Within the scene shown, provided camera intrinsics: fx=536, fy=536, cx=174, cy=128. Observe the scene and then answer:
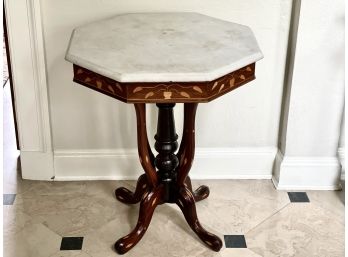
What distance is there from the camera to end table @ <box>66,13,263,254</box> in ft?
6.06

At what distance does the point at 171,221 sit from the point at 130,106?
0.62 m

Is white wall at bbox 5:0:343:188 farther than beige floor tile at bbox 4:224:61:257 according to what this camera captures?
Yes

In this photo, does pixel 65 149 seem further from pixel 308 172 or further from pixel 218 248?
pixel 308 172

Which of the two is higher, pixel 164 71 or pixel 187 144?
pixel 164 71

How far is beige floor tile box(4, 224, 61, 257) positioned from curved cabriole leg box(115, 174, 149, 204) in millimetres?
389

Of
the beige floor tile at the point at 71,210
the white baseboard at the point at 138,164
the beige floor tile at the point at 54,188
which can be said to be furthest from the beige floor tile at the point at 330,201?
the beige floor tile at the point at 54,188

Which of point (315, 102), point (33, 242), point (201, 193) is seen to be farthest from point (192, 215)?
point (315, 102)

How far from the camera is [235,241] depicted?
2436 millimetres

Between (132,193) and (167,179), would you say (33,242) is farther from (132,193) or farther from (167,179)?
(167,179)

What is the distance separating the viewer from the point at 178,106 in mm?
2734

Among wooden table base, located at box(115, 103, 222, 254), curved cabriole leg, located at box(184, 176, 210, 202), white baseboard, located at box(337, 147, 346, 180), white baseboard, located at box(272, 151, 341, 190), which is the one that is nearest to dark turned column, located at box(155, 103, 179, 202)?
wooden table base, located at box(115, 103, 222, 254)

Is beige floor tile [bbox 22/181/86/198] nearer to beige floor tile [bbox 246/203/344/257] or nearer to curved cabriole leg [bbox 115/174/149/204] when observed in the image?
curved cabriole leg [bbox 115/174/149/204]

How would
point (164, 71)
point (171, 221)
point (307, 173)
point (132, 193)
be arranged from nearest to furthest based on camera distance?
point (164, 71)
point (171, 221)
point (132, 193)
point (307, 173)

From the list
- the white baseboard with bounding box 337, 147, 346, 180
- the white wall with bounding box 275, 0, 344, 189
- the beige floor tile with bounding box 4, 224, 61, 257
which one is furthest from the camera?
the white baseboard with bounding box 337, 147, 346, 180
